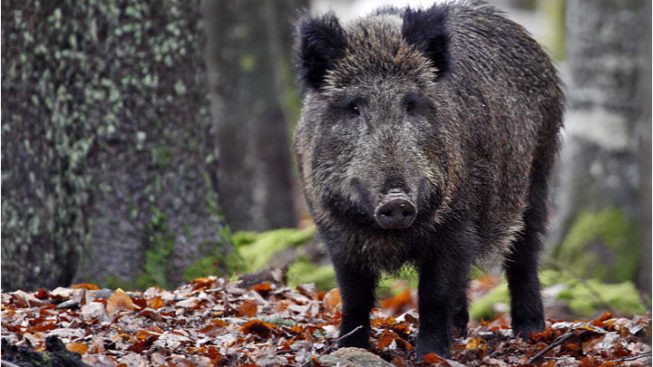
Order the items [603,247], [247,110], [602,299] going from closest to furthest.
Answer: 1. [602,299]
2. [603,247]
3. [247,110]

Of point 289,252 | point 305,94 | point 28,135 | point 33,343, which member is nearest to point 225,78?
point 289,252

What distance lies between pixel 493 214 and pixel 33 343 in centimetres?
288

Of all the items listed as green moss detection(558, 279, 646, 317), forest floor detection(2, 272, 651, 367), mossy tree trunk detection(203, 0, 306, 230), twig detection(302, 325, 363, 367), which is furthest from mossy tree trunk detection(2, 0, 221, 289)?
mossy tree trunk detection(203, 0, 306, 230)

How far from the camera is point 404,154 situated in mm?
5859

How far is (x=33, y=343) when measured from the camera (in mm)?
5727

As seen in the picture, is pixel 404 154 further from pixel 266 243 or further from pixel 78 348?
Answer: pixel 266 243

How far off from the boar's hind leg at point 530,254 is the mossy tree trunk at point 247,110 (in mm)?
6065

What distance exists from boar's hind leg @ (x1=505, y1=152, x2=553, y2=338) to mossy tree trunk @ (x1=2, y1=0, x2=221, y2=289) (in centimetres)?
230

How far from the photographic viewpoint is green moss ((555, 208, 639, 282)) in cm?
1233

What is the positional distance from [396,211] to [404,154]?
1.44 ft

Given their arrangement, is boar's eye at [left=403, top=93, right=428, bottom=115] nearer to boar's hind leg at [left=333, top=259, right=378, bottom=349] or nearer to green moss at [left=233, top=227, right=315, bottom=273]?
Answer: boar's hind leg at [left=333, top=259, right=378, bottom=349]

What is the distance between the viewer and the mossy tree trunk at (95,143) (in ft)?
25.6

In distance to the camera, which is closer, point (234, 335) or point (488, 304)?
point (234, 335)

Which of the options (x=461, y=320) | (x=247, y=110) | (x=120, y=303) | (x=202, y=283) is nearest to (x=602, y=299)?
(x=461, y=320)
